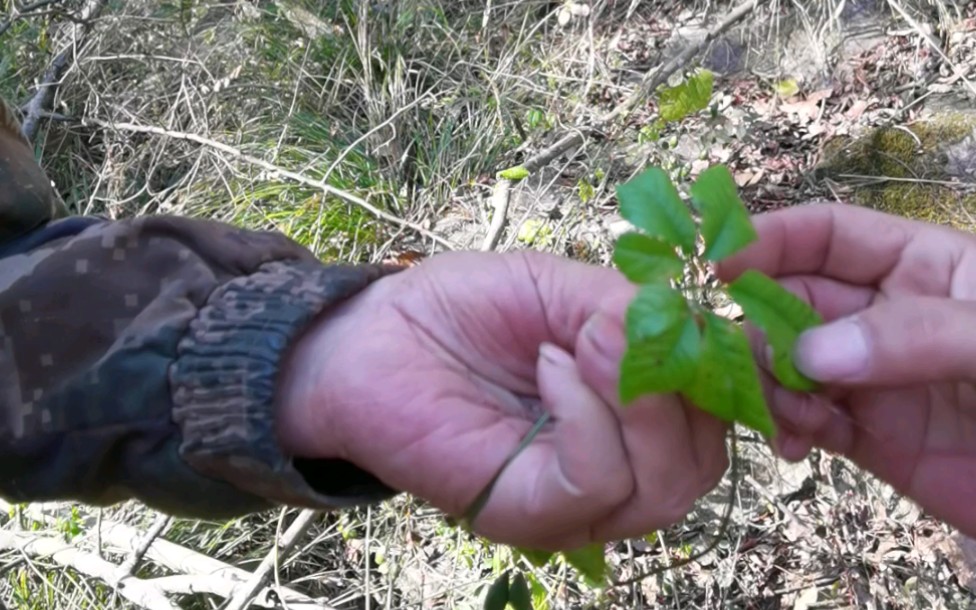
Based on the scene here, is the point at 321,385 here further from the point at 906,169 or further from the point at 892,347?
the point at 906,169

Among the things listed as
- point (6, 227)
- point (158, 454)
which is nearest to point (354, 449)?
point (158, 454)

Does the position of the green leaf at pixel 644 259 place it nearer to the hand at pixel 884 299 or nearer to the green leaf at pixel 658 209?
the green leaf at pixel 658 209

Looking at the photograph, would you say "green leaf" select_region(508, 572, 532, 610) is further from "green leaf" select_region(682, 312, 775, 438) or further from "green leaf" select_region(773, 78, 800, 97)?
"green leaf" select_region(773, 78, 800, 97)

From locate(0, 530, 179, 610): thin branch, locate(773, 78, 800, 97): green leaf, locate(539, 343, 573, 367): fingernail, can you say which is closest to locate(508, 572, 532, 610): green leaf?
locate(539, 343, 573, 367): fingernail

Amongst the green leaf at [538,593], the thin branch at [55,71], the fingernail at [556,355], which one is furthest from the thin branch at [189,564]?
the thin branch at [55,71]

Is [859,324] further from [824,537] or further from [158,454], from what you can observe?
[824,537]
